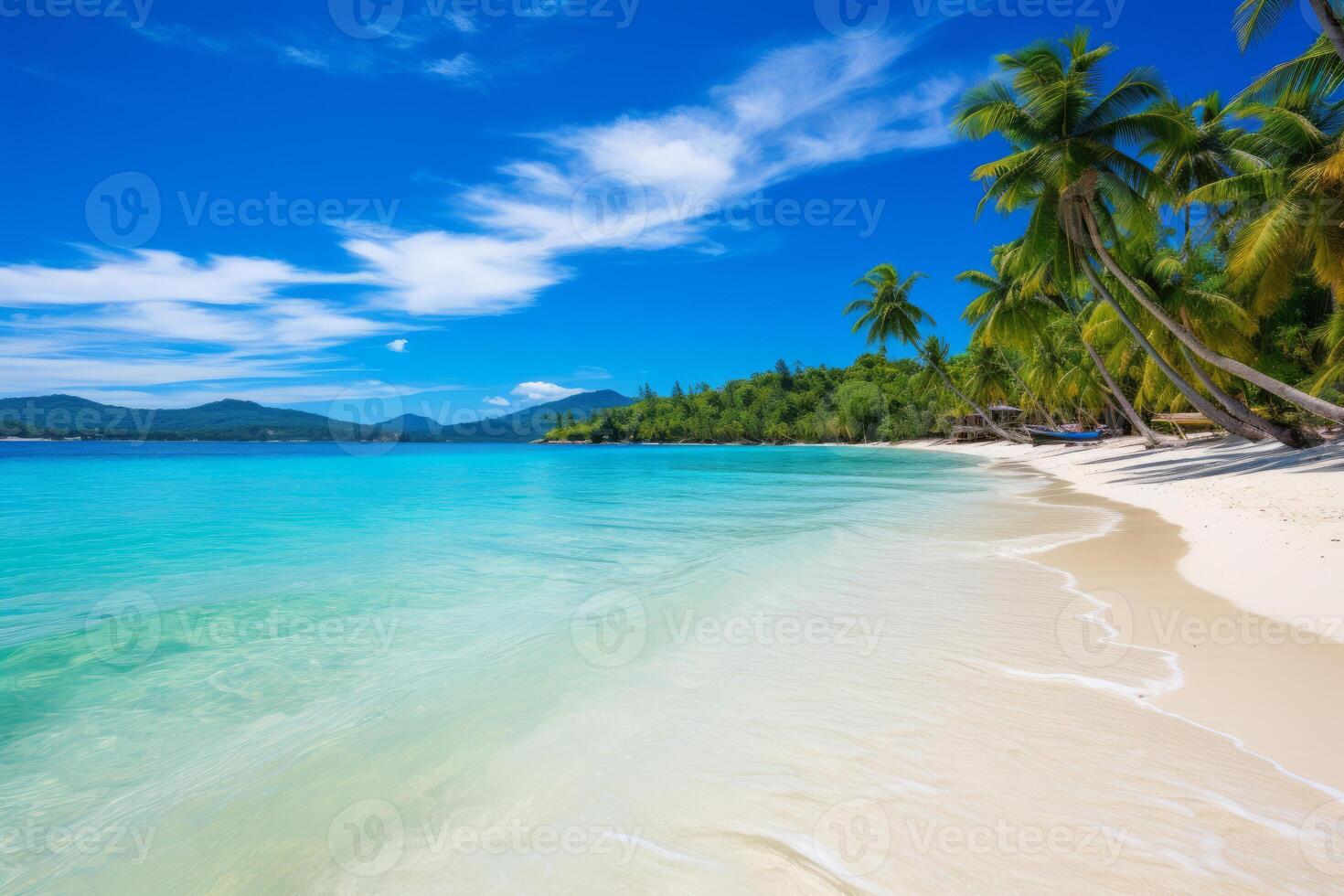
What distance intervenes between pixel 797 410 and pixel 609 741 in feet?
326

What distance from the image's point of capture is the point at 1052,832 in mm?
2463

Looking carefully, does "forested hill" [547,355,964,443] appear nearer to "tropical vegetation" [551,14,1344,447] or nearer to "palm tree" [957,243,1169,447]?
"palm tree" [957,243,1169,447]

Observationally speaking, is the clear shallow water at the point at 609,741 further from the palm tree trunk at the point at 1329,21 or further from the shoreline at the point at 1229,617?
the palm tree trunk at the point at 1329,21

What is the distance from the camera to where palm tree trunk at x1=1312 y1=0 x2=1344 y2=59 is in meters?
9.73

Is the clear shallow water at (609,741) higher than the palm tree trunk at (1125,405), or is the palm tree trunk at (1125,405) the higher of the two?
the palm tree trunk at (1125,405)

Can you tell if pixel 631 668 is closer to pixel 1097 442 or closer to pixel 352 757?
pixel 352 757

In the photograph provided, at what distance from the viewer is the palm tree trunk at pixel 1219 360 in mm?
11625

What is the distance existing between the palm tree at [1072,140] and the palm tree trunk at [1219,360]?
68 millimetres

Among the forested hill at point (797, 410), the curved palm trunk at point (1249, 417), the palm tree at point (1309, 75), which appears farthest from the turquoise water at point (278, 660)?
the forested hill at point (797, 410)

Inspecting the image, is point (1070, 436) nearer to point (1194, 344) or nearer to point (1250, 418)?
point (1250, 418)

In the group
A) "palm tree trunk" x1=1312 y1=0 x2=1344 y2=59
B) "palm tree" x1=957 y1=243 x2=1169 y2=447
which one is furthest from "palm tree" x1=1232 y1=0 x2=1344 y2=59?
"palm tree" x1=957 y1=243 x2=1169 y2=447

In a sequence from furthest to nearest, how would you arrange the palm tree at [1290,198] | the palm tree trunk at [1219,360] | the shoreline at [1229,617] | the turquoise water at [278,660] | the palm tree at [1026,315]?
the palm tree at [1026,315]
the palm tree at [1290,198]
the palm tree trunk at [1219,360]
the shoreline at [1229,617]
the turquoise water at [278,660]

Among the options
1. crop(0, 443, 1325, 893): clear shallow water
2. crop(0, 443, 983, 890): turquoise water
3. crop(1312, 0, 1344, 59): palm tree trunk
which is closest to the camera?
crop(0, 443, 1325, 893): clear shallow water

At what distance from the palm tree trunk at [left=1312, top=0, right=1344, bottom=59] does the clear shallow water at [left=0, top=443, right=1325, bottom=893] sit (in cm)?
1106
